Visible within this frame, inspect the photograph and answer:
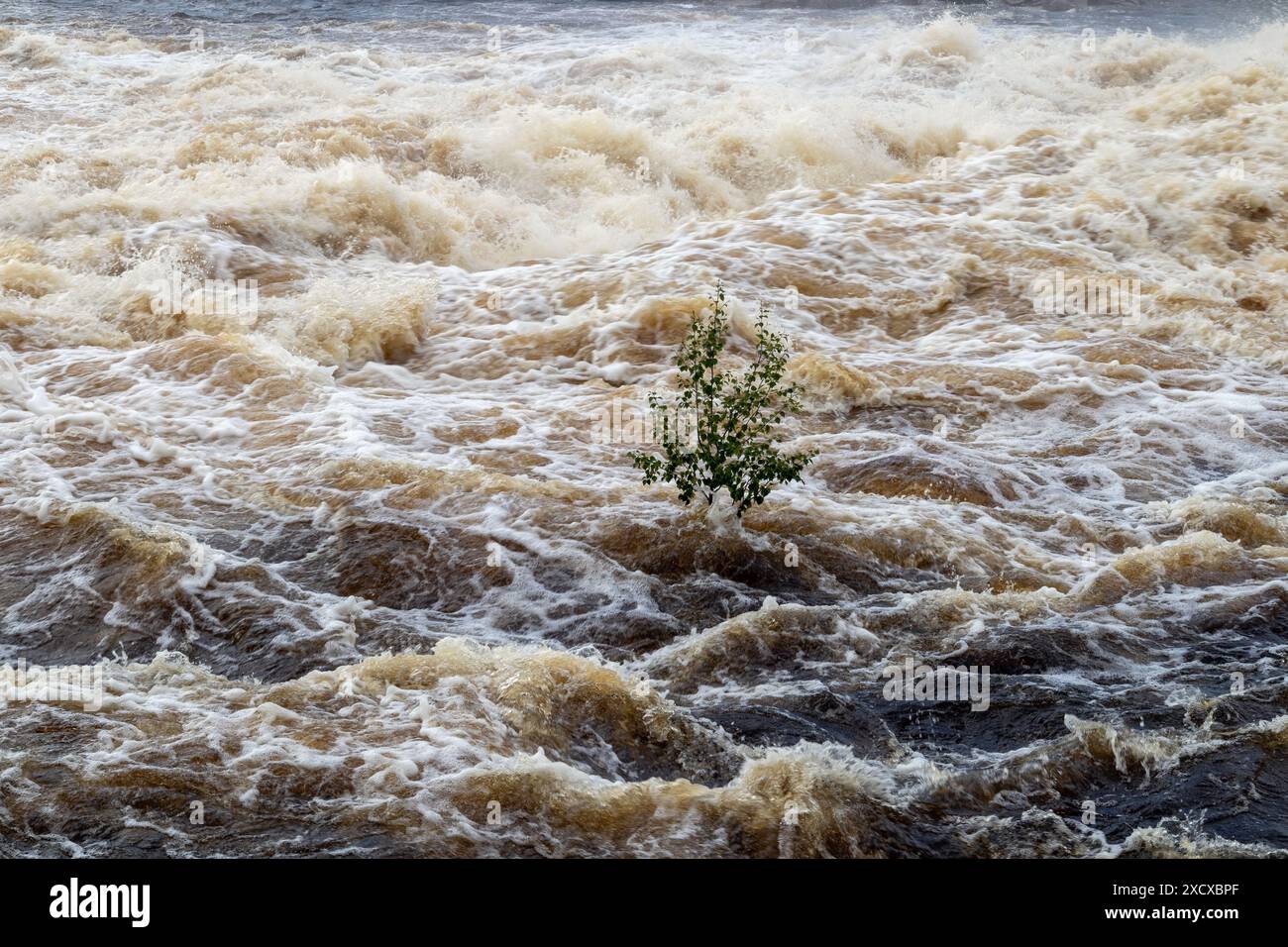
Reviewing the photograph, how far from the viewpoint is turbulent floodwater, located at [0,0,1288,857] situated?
4.46 metres

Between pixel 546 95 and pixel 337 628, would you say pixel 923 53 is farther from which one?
pixel 337 628

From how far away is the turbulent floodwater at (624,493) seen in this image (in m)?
4.46

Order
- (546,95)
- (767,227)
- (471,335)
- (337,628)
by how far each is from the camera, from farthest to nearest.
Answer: (546,95)
(767,227)
(471,335)
(337,628)

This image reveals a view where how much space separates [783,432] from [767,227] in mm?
4832

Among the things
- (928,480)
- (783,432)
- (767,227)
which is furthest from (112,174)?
(928,480)

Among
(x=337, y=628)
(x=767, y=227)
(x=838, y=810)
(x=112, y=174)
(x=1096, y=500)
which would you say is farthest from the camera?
(x=112, y=174)

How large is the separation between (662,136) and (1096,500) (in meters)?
11.3

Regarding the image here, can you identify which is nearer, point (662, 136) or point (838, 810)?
point (838, 810)

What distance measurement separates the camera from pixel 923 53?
2253cm

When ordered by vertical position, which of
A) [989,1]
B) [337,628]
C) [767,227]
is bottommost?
[337,628]

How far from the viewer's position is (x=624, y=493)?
7.16 metres
